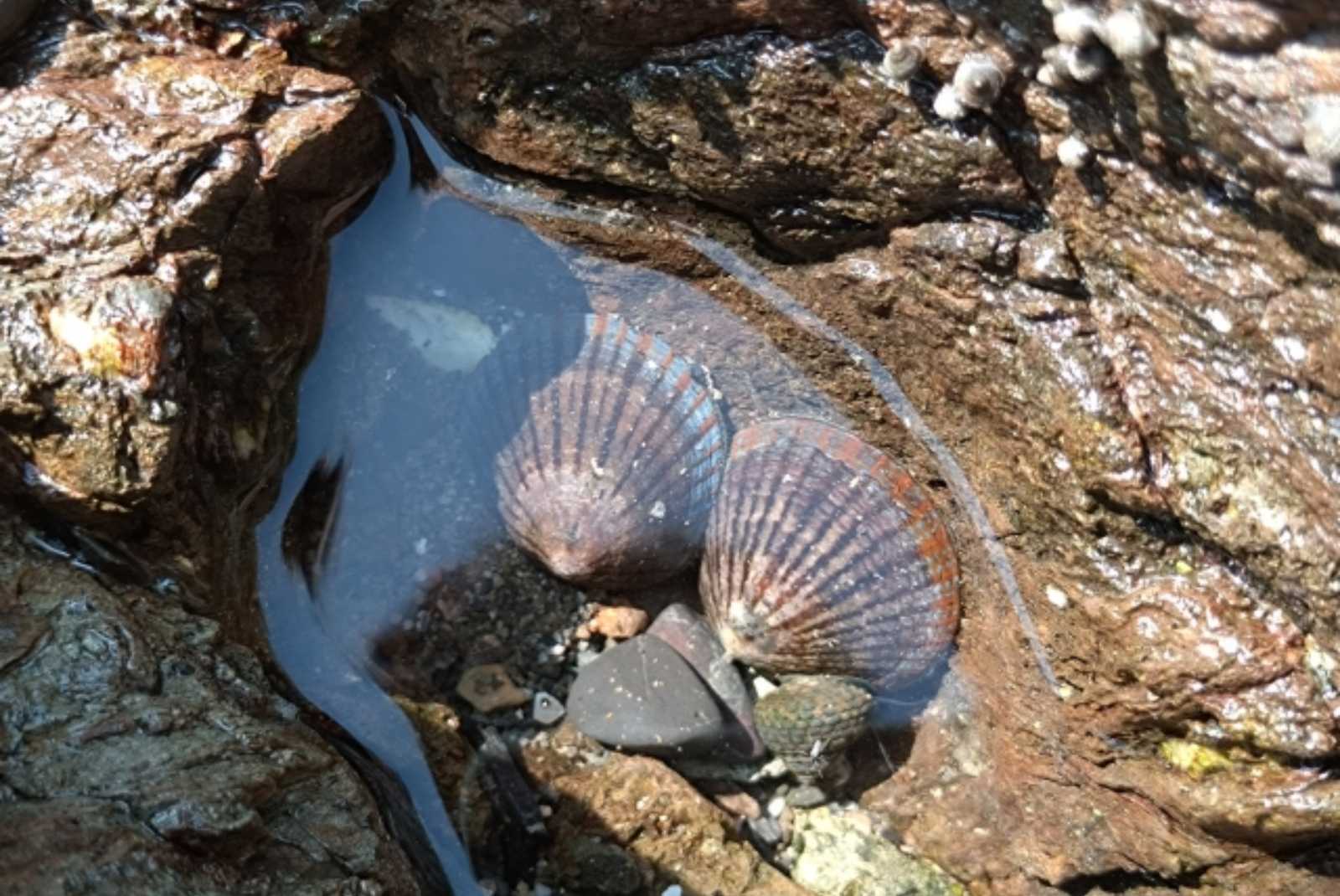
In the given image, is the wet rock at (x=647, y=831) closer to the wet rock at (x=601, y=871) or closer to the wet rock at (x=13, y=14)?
the wet rock at (x=601, y=871)

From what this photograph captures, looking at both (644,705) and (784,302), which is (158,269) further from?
(644,705)

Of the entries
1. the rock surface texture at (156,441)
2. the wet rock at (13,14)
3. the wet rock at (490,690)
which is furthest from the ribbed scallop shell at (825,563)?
the wet rock at (13,14)

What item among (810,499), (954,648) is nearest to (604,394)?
(810,499)

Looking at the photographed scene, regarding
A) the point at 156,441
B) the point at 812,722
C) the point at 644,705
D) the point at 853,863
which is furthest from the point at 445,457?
the point at 853,863

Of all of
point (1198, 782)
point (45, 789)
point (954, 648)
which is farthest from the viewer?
point (954, 648)

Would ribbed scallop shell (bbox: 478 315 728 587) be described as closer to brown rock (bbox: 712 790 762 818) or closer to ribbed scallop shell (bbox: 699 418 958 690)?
ribbed scallop shell (bbox: 699 418 958 690)

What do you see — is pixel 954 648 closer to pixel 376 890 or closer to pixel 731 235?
pixel 731 235
